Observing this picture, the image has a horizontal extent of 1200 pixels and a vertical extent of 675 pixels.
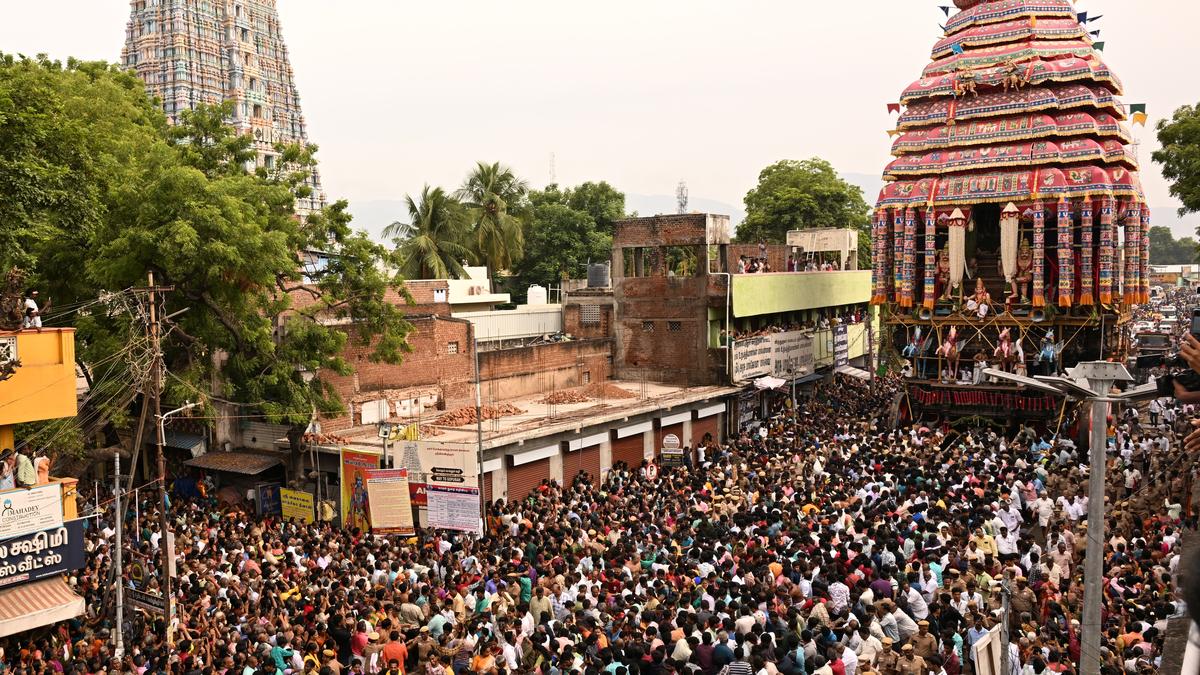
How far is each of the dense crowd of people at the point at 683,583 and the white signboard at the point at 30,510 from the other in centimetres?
151

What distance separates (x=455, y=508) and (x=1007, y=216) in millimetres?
19845

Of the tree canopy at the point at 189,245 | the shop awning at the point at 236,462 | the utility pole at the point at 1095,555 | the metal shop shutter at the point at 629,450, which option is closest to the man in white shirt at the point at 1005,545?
the utility pole at the point at 1095,555

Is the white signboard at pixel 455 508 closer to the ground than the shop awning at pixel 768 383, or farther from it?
closer to the ground

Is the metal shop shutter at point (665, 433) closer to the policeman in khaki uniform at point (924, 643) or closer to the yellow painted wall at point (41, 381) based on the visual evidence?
the yellow painted wall at point (41, 381)

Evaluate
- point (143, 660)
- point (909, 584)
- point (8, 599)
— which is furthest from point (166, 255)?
point (909, 584)

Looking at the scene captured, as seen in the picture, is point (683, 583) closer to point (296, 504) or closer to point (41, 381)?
point (41, 381)

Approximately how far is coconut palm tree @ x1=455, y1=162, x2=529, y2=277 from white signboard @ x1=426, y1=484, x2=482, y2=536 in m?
30.8

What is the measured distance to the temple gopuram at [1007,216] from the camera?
1176 inches

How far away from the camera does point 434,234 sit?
47406 mm

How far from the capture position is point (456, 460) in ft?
67.5

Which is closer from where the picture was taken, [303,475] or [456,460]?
[456,460]

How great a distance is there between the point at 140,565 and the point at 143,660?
12.6 ft

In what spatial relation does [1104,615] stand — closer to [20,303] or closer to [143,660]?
[143,660]

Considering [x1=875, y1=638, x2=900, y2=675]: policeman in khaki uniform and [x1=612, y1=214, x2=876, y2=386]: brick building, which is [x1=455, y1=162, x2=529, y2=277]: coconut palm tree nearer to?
[x1=612, y1=214, x2=876, y2=386]: brick building
